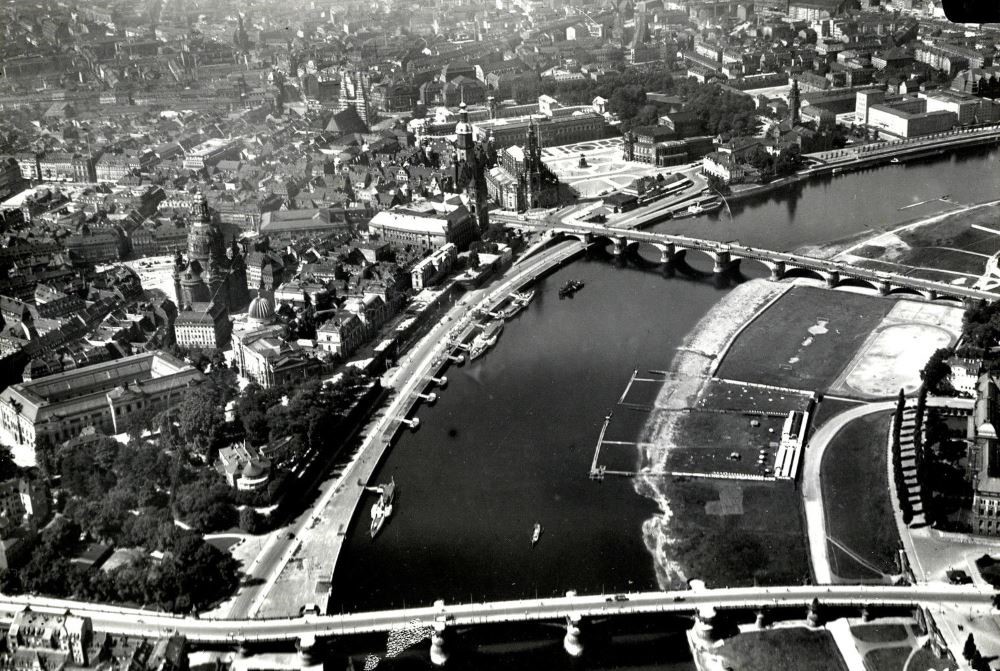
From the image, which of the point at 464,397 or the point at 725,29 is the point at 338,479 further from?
the point at 725,29

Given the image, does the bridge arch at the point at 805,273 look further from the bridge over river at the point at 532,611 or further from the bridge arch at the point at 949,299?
the bridge over river at the point at 532,611

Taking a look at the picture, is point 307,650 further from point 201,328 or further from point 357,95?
point 357,95

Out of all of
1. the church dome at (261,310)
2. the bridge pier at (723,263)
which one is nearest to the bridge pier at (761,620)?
the church dome at (261,310)

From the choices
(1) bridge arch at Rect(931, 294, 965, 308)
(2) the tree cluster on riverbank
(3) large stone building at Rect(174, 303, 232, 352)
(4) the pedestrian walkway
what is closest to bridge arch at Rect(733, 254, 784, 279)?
(1) bridge arch at Rect(931, 294, 965, 308)

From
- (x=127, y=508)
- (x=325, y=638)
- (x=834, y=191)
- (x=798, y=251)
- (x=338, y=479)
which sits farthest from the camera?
(x=834, y=191)

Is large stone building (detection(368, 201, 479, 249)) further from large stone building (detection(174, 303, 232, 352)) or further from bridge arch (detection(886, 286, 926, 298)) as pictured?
bridge arch (detection(886, 286, 926, 298))

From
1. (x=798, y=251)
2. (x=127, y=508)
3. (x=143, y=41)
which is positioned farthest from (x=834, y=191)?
(x=143, y=41)
